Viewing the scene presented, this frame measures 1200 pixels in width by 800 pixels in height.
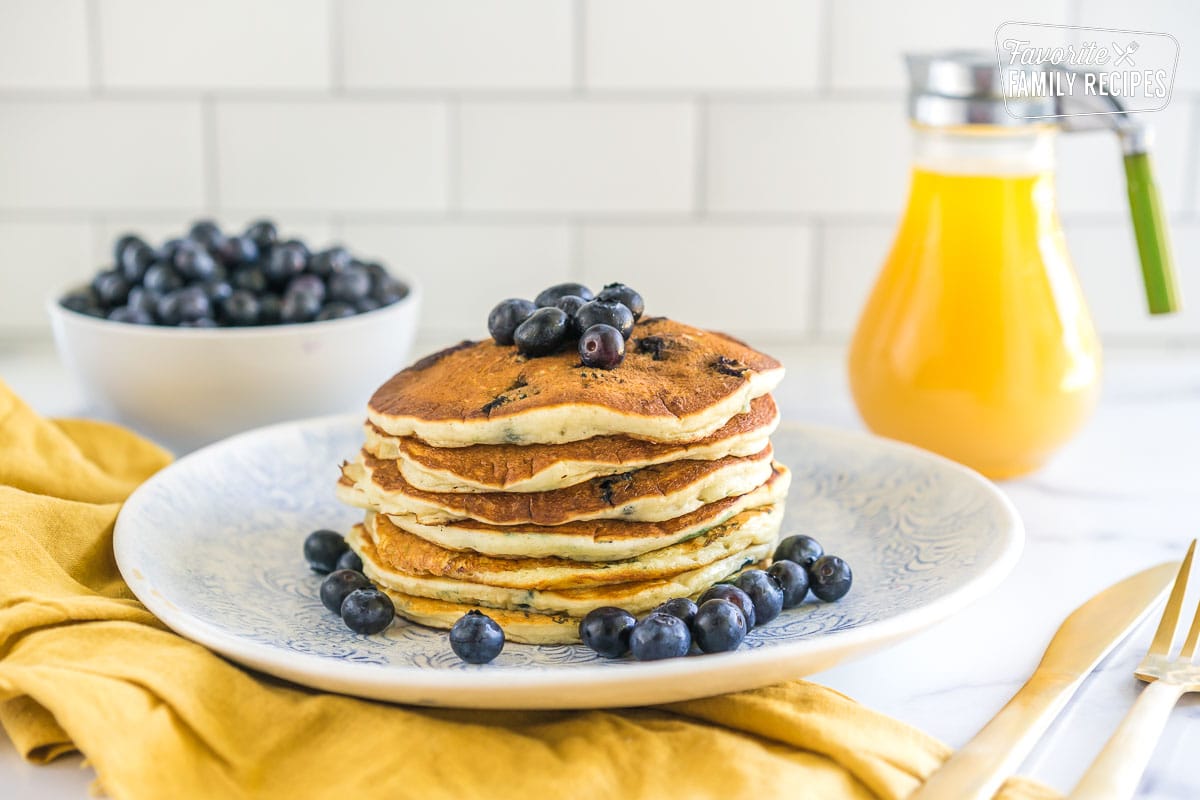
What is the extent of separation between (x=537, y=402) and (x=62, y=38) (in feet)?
4.59

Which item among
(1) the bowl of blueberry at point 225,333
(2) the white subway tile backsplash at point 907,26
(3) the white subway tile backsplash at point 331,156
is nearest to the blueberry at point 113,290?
(1) the bowl of blueberry at point 225,333

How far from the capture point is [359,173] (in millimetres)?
2094

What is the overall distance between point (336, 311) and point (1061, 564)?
35.8 inches

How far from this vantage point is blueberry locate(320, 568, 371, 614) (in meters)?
1.11

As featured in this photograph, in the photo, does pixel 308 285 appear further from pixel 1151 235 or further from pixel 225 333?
pixel 1151 235

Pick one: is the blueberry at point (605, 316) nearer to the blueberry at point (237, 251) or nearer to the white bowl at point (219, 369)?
the white bowl at point (219, 369)

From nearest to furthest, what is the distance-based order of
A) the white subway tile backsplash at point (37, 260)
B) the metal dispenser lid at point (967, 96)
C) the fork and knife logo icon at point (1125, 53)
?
the metal dispenser lid at point (967, 96), the fork and knife logo icon at point (1125, 53), the white subway tile backsplash at point (37, 260)

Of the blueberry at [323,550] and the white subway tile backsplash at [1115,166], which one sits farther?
the white subway tile backsplash at [1115,166]

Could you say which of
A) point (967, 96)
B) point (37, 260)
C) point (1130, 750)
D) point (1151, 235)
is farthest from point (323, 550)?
point (37, 260)

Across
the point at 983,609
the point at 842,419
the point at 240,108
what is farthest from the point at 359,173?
the point at 983,609

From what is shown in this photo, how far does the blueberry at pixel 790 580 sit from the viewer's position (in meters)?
1.10

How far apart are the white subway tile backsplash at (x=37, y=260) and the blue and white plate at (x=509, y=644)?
3.02 feet

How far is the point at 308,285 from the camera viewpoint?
1586 mm

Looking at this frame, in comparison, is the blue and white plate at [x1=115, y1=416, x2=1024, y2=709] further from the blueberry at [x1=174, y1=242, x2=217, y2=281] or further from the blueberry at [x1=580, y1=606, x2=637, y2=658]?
the blueberry at [x1=174, y1=242, x2=217, y2=281]
